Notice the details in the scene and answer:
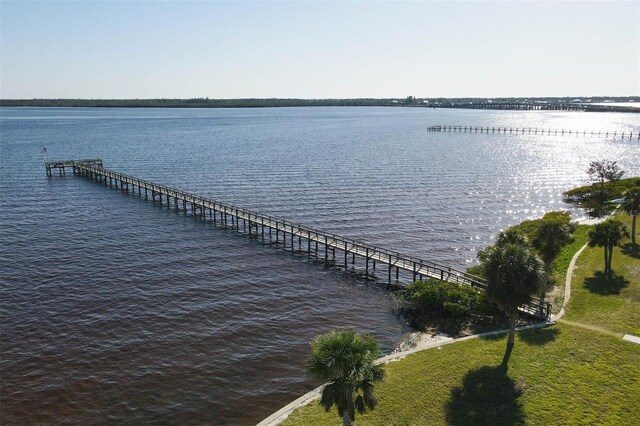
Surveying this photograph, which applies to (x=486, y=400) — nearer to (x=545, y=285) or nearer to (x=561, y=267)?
(x=545, y=285)

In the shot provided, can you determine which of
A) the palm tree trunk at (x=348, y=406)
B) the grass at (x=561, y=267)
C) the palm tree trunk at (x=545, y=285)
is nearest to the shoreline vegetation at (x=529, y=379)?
the palm tree trunk at (x=545, y=285)

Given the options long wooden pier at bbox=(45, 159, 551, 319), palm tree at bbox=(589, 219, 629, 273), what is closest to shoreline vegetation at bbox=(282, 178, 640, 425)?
long wooden pier at bbox=(45, 159, 551, 319)

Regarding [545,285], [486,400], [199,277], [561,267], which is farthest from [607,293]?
[199,277]

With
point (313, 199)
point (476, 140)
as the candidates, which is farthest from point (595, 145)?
point (313, 199)

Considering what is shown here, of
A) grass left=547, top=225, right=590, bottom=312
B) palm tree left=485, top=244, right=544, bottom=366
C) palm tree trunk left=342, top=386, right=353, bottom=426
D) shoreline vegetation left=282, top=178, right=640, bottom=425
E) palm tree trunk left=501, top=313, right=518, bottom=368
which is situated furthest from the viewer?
grass left=547, top=225, right=590, bottom=312

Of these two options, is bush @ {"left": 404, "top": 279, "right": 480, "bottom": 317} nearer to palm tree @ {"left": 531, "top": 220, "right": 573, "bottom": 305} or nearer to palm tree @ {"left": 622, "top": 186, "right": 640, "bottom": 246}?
palm tree @ {"left": 531, "top": 220, "right": 573, "bottom": 305}

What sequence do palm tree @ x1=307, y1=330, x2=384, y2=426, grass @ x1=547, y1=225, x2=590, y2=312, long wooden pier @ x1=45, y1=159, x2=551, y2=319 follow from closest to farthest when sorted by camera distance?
palm tree @ x1=307, y1=330, x2=384, y2=426
grass @ x1=547, y1=225, x2=590, y2=312
long wooden pier @ x1=45, y1=159, x2=551, y2=319
